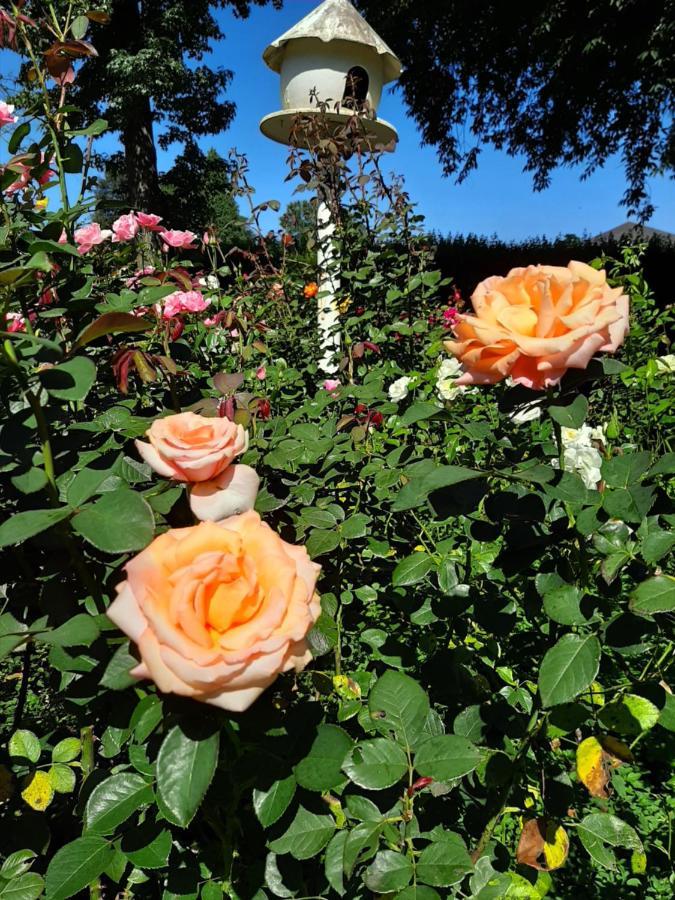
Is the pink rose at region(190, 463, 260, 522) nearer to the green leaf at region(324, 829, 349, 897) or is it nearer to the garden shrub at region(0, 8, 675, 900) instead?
the garden shrub at region(0, 8, 675, 900)

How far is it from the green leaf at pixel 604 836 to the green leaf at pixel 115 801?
0.51m

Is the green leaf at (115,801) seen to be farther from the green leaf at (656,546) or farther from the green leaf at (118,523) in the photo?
the green leaf at (656,546)

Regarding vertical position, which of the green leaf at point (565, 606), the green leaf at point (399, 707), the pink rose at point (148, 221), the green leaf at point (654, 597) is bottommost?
the green leaf at point (399, 707)

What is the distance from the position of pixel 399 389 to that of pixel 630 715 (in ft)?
4.40

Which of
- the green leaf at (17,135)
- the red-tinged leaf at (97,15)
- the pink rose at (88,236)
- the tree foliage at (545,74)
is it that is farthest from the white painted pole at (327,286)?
the tree foliage at (545,74)

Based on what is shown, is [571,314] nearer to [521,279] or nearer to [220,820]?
[521,279]

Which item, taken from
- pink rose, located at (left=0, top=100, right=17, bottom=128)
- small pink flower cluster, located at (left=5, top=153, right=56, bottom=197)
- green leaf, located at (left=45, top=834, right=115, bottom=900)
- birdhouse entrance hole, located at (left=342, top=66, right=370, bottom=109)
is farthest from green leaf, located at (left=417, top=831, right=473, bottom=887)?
birdhouse entrance hole, located at (left=342, top=66, right=370, bottom=109)

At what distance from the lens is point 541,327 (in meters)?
0.65

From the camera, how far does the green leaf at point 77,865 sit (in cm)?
65

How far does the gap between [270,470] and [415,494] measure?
0.47m

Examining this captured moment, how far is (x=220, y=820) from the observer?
0.81 meters

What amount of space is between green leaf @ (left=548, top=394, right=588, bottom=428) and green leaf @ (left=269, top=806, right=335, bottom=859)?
1.62 ft

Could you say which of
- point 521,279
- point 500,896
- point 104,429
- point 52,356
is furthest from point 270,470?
point 500,896

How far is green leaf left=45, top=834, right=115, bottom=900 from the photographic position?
0.65 m
